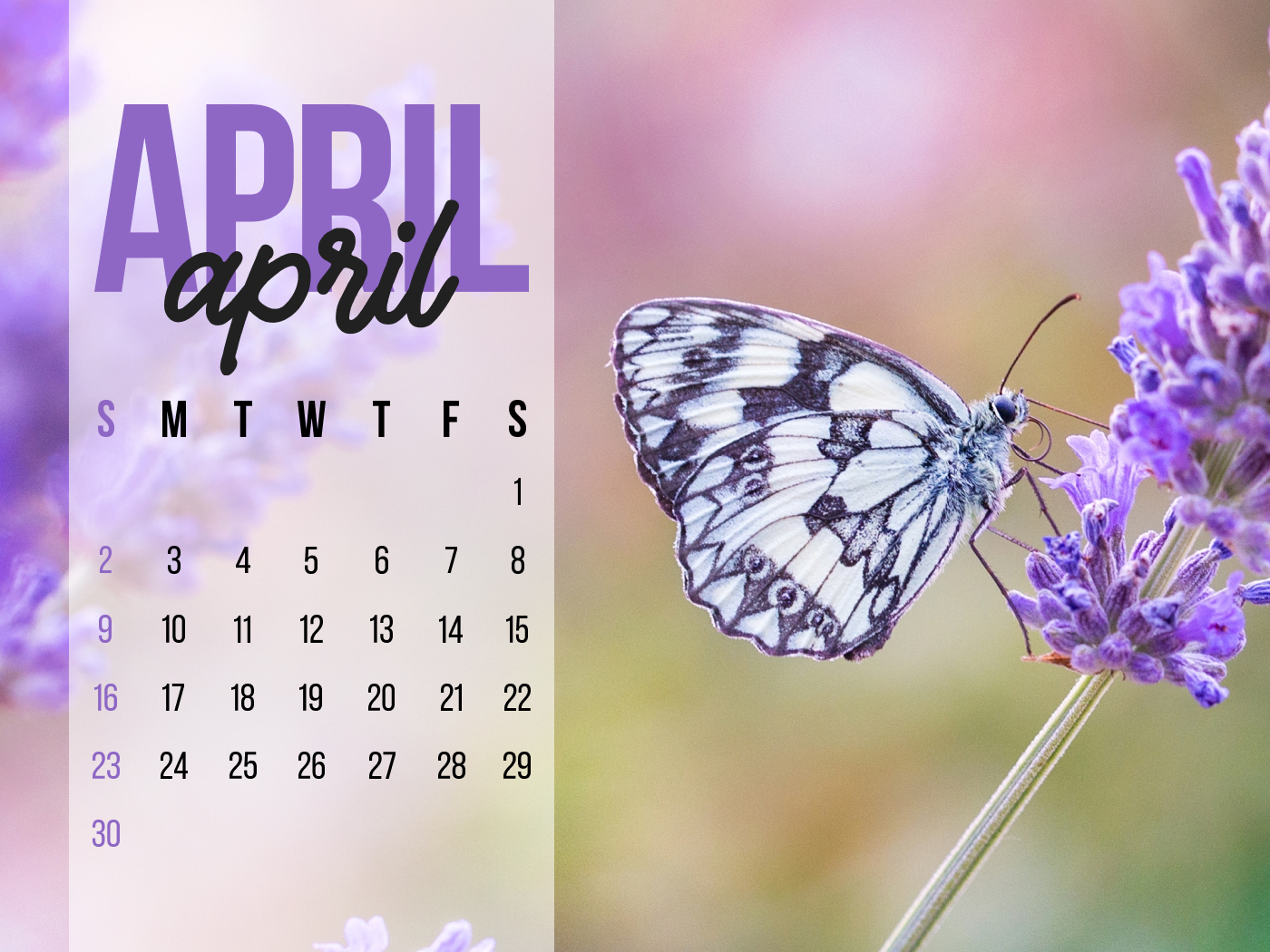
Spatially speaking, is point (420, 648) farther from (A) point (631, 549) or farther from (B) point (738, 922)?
(B) point (738, 922)

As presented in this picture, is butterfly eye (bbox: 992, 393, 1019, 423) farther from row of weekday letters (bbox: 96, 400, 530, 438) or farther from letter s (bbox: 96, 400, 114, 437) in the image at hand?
letter s (bbox: 96, 400, 114, 437)

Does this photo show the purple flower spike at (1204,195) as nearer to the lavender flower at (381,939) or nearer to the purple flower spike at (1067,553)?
the purple flower spike at (1067,553)

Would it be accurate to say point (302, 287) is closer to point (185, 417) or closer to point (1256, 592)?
point (185, 417)

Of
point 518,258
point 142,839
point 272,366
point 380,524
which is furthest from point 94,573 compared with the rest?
point 518,258

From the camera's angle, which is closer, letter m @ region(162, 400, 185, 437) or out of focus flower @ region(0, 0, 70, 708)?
out of focus flower @ region(0, 0, 70, 708)

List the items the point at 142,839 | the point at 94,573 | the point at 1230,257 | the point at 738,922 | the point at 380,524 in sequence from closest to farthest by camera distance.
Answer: the point at 94,573
the point at 1230,257
the point at 142,839
the point at 738,922
the point at 380,524

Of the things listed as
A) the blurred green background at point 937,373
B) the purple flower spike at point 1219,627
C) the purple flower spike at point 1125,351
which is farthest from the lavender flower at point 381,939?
the blurred green background at point 937,373

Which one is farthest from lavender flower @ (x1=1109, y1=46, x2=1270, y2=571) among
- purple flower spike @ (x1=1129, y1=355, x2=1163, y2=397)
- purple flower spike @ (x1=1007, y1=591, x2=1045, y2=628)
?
purple flower spike @ (x1=1007, y1=591, x2=1045, y2=628)
